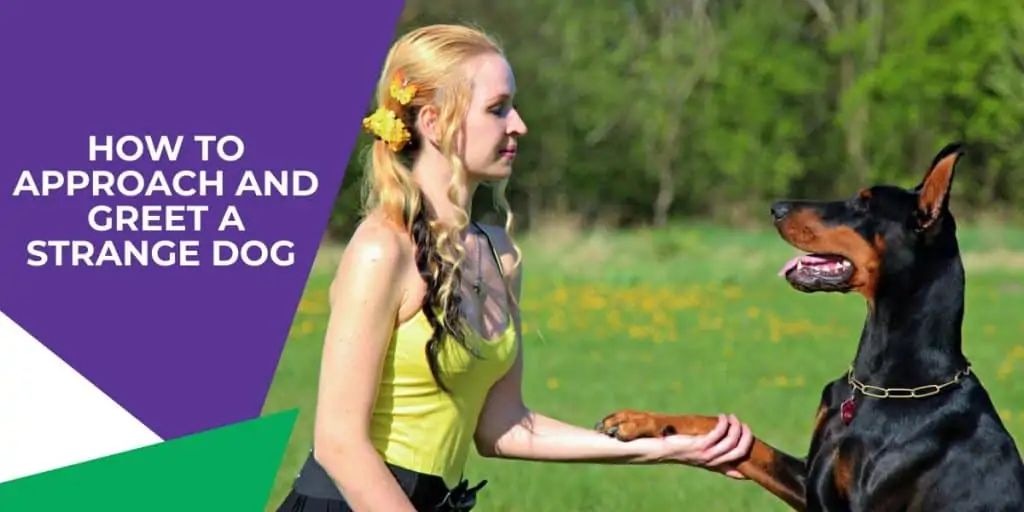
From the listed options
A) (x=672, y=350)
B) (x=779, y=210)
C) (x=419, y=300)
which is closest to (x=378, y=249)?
(x=419, y=300)

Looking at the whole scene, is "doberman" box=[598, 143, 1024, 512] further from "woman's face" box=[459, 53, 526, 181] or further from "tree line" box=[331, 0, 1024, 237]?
"tree line" box=[331, 0, 1024, 237]

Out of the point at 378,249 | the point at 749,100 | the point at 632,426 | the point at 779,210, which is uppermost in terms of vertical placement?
the point at 749,100

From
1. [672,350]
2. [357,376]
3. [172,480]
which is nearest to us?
[357,376]

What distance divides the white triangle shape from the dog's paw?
581 centimetres

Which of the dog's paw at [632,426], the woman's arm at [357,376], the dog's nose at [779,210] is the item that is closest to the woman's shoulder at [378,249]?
the woman's arm at [357,376]

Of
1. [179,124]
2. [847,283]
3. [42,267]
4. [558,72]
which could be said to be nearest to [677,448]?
[847,283]

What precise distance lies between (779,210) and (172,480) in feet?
14.7

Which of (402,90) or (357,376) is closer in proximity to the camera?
(357,376)

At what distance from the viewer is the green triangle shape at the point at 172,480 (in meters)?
7.75

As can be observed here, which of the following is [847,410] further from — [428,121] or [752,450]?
[428,121]

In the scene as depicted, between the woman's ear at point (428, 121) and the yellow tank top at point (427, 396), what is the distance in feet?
1.38

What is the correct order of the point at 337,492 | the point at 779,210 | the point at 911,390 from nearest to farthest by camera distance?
the point at 337,492
the point at 911,390
the point at 779,210

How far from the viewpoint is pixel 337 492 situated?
11.8ft

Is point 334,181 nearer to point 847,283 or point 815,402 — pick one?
point 815,402
